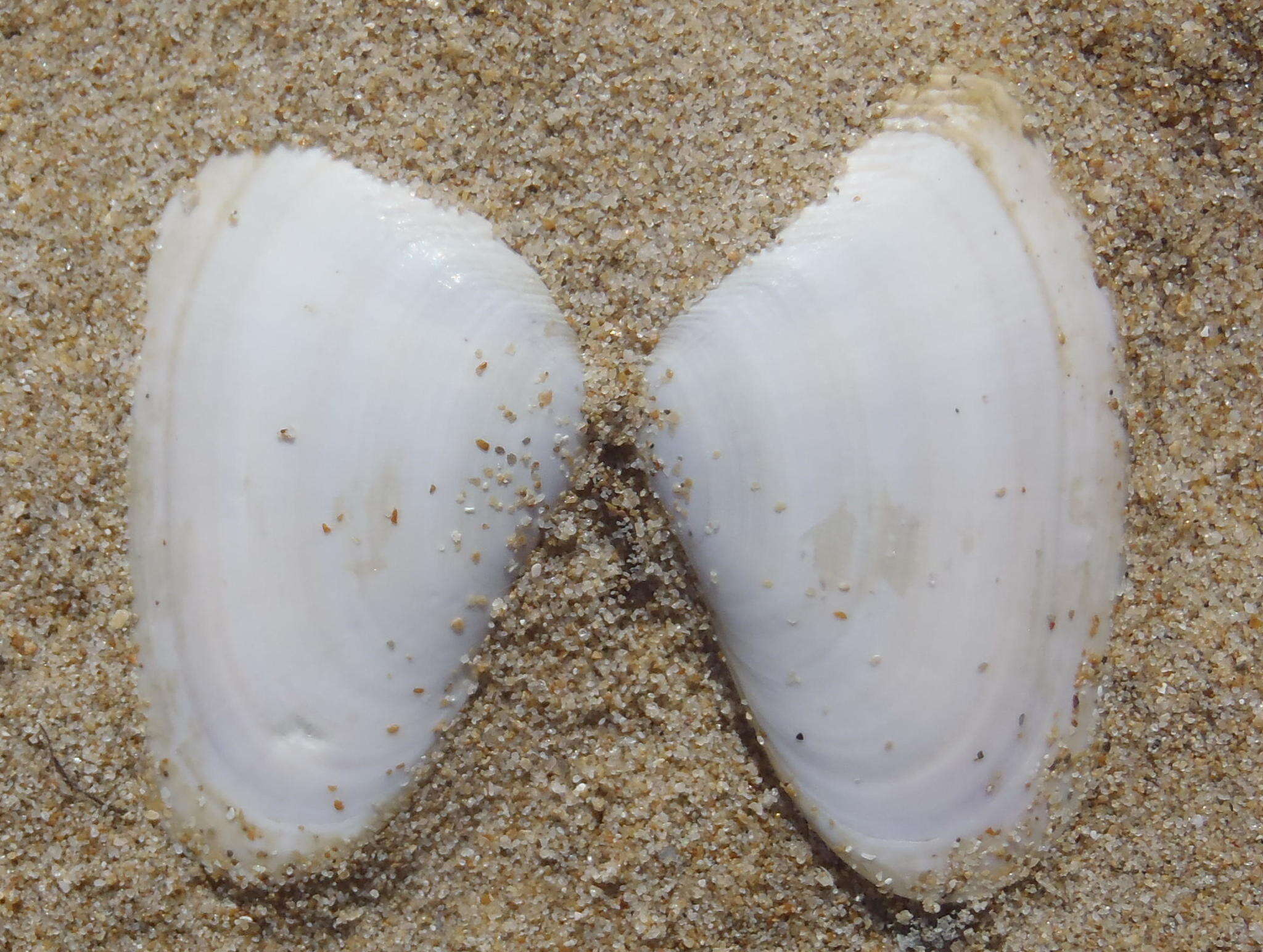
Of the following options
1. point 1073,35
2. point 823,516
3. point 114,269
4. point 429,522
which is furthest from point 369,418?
point 1073,35

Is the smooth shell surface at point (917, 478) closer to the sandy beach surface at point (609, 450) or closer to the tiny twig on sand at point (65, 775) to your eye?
the sandy beach surface at point (609, 450)

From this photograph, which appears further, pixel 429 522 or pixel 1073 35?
pixel 1073 35

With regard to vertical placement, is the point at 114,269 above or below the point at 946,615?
above

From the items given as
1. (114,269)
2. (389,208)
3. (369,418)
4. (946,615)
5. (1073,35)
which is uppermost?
(1073,35)

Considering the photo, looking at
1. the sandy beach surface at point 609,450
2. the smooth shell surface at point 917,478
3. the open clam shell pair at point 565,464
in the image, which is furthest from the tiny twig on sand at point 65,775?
the smooth shell surface at point 917,478

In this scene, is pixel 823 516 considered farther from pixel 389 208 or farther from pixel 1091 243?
pixel 389 208

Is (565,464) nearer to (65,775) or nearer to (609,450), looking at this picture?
(609,450)

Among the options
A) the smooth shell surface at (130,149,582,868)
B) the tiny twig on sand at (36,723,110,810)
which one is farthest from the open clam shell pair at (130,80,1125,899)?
the tiny twig on sand at (36,723,110,810)
